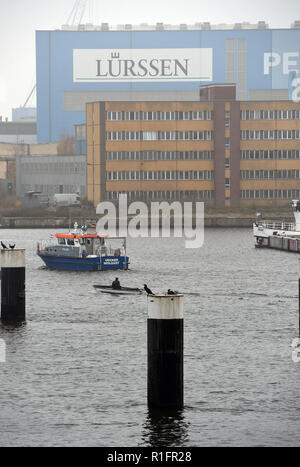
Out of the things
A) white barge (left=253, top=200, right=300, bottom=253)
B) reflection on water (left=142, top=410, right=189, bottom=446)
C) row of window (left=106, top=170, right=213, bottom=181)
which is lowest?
reflection on water (left=142, top=410, right=189, bottom=446)

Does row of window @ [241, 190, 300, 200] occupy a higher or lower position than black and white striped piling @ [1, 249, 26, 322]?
higher

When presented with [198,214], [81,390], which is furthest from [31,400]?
[198,214]

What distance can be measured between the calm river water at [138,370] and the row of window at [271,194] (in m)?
105

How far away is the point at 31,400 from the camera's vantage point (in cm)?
4497

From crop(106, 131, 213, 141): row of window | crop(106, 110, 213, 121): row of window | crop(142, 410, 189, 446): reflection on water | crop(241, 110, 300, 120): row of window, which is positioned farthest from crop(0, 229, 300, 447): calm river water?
crop(241, 110, 300, 120): row of window

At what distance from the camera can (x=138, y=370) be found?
51.0 m

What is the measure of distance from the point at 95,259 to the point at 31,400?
58471mm

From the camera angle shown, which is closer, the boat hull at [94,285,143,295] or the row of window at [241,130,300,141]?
the boat hull at [94,285,143,295]

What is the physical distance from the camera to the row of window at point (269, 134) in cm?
19650

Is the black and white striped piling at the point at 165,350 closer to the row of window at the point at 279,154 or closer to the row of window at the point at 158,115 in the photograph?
the row of window at the point at 158,115

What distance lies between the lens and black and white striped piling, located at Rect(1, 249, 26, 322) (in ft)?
194

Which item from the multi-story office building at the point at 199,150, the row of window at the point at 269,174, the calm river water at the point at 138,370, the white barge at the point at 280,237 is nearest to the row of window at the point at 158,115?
the multi-story office building at the point at 199,150

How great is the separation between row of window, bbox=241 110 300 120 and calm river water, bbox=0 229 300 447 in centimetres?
10453

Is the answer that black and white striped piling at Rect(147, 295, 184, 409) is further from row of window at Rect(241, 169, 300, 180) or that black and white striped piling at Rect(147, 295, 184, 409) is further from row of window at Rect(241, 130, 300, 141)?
row of window at Rect(241, 169, 300, 180)
